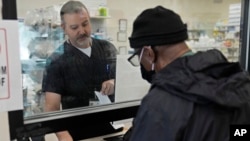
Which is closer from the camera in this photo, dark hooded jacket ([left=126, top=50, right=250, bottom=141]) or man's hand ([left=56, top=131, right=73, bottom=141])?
dark hooded jacket ([left=126, top=50, right=250, bottom=141])

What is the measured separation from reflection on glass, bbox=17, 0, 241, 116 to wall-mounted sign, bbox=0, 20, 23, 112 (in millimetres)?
136

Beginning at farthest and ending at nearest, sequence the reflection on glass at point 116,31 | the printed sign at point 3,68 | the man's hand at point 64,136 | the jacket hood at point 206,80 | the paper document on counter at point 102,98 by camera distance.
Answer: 1. the paper document on counter at point 102,98
2. the man's hand at point 64,136
3. the reflection on glass at point 116,31
4. the printed sign at point 3,68
5. the jacket hood at point 206,80

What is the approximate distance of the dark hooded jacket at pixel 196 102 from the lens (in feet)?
2.43

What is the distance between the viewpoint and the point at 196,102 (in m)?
0.74

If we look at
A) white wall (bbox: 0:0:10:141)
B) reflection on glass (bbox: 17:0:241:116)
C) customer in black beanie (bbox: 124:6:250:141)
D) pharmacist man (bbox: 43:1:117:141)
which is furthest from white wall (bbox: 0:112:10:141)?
customer in black beanie (bbox: 124:6:250:141)

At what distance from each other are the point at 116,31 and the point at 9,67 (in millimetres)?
634

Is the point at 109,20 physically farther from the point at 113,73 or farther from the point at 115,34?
the point at 113,73

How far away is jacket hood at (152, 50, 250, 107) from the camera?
2.42 ft

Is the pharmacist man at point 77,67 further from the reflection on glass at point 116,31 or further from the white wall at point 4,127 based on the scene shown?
the white wall at point 4,127

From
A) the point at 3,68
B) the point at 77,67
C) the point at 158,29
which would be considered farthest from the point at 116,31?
the point at 3,68

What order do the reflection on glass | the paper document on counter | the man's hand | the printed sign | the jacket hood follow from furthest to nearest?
the paper document on counter < the man's hand < the reflection on glass < the printed sign < the jacket hood

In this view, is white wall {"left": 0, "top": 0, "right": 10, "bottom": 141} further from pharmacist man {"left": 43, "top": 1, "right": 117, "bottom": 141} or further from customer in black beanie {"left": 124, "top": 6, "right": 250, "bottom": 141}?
customer in black beanie {"left": 124, "top": 6, "right": 250, "bottom": 141}

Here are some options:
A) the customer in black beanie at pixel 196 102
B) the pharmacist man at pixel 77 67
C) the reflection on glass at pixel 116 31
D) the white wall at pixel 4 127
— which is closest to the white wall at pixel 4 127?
the white wall at pixel 4 127

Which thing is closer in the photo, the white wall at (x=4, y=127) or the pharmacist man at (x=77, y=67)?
the white wall at (x=4, y=127)
